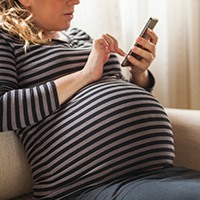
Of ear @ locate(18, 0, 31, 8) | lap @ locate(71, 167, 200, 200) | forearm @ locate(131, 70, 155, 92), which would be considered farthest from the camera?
forearm @ locate(131, 70, 155, 92)

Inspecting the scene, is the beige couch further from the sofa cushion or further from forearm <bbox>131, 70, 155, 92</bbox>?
forearm <bbox>131, 70, 155, 92</bbox>

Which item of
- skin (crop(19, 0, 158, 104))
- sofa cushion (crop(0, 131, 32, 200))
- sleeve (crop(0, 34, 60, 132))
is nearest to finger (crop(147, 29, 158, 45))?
skin (crop(19, 0, 158, 104))

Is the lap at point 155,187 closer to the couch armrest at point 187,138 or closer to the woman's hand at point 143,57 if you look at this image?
the couch armrest at point 187,138

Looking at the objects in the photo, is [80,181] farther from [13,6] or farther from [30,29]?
[13,6]

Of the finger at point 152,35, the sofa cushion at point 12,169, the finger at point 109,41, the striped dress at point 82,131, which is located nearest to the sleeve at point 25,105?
the striped dress at point 82,131

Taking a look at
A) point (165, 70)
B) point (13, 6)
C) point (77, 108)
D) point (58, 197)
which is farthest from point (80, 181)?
point (165, 70)

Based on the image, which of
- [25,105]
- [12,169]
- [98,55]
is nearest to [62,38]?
[98,55]

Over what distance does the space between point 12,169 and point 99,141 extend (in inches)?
11.0

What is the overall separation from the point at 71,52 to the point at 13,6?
0.24 metres

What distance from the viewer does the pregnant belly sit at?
80cm

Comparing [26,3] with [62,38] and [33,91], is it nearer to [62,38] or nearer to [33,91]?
[62,38]

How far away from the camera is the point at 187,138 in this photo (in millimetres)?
1034

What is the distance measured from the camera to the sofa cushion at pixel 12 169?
0.90 m

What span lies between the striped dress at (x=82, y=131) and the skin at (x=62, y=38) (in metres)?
0.03
